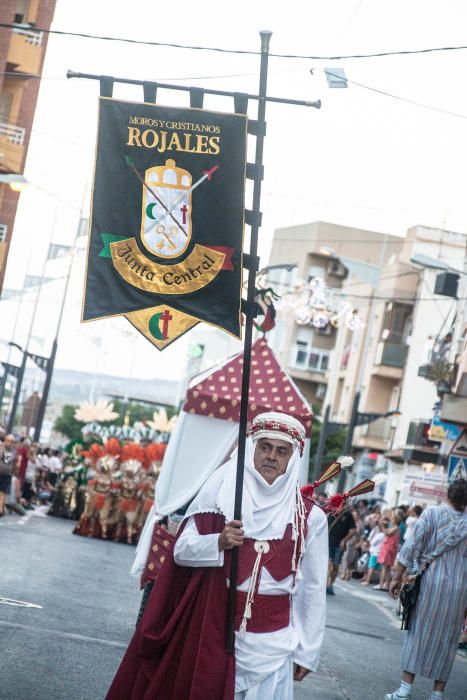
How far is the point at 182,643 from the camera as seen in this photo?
6.53 meters

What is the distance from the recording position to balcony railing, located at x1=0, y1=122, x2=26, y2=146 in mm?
44781

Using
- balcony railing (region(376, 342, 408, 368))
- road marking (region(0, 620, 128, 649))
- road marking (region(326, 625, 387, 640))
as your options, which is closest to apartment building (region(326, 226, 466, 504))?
balcony railing (region(376, 342, 408, 368))

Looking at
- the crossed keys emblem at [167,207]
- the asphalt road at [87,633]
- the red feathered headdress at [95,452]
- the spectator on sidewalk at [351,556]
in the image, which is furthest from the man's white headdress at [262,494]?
the spectator on sidewalk at [351,556]

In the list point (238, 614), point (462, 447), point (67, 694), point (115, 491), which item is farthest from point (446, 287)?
point (238, 614)

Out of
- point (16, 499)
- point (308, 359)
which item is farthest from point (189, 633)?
point (308, 359)

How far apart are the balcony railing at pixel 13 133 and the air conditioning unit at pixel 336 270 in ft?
144

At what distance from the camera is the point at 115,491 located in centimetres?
2823

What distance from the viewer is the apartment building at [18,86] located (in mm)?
44312

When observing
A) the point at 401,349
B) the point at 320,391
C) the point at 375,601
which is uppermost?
the point at 401,349

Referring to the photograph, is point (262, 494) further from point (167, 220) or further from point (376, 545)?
point (376, 545)

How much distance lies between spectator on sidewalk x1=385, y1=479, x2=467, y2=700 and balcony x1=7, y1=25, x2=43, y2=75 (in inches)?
1418

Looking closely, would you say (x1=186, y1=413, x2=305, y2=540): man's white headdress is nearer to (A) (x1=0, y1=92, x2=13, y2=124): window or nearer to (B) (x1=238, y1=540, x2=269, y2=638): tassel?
(B) (x1=238, y1=540, x2=269, y2=638): tassel

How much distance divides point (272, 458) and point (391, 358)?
187ft

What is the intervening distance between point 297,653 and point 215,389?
27.2 feet
